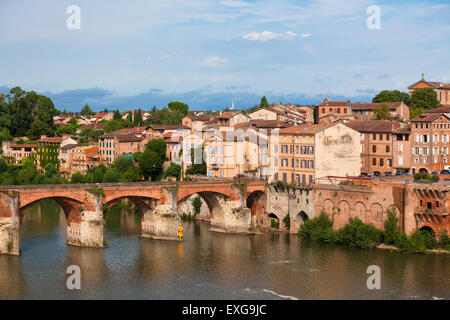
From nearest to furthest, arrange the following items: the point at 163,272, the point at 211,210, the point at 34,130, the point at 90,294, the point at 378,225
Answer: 1. the point at 90,294
2. the point at 163,272
3. the point at 378,225
4. the point at 211,210
5. the point at 34,130

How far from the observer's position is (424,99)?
344 ft

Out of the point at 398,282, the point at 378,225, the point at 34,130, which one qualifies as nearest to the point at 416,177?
the point at 378,225

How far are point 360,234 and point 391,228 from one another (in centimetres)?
296

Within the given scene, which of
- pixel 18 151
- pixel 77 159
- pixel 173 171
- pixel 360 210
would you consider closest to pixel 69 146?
pixel 77 159

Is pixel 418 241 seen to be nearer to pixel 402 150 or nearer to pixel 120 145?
pixel 402 150

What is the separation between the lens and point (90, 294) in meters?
49.2

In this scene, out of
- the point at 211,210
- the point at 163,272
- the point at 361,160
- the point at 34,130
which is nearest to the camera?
the point at 163,272

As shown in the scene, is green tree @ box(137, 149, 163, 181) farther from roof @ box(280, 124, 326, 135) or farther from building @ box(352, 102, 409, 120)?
building @ box(352, 102, 409, 120)

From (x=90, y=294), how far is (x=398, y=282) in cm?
2314

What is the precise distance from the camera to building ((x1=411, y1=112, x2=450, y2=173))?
258 ft

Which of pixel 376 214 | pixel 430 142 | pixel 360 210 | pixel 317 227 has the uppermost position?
pixel 430 142

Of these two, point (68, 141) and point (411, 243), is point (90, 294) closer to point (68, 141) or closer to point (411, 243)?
point (411, 243)

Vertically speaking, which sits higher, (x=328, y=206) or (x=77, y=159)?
(x=77, y=159)

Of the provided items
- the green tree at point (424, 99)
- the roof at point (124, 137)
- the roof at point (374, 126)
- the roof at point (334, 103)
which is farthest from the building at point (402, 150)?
the roof at point (124, 137)
